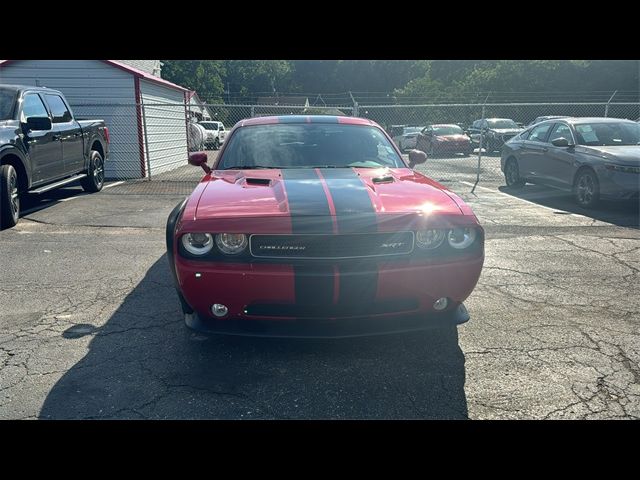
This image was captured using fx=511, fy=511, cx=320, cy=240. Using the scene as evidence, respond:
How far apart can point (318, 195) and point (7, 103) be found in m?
6.23

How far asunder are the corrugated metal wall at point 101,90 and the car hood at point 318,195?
10.2m

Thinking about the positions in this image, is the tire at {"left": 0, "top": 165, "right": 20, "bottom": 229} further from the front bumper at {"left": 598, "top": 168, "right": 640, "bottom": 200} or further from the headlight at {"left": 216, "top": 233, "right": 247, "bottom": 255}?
the front bumper at {"left": 598, "top": 168, "right": 640, "bottom": 200}

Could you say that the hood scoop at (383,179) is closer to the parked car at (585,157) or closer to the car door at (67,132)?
the parked car at (585,157)

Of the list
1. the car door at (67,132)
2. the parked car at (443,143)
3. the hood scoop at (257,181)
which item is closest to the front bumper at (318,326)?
the hood scoop at (257,181)

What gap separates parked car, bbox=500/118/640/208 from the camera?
7.93m

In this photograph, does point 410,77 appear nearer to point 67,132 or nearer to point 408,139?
point 408,139

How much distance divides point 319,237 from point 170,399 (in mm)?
1206

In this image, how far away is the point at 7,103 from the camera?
7.26 m

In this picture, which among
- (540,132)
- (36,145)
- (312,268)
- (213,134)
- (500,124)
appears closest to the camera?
(312,268)

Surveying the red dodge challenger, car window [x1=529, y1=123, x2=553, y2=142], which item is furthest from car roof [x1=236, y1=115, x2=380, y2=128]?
car window [x1=529, y1=123, x2=553, y2=142]

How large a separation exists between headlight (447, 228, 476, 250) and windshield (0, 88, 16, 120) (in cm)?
671

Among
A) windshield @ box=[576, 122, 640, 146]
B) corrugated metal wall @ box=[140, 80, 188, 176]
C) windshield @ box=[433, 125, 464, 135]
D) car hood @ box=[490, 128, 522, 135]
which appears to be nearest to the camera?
windshield @ box=[576, 122, 640, 146]

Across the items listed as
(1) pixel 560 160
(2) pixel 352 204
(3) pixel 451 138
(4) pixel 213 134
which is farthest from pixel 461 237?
(4) pixel 213 134
